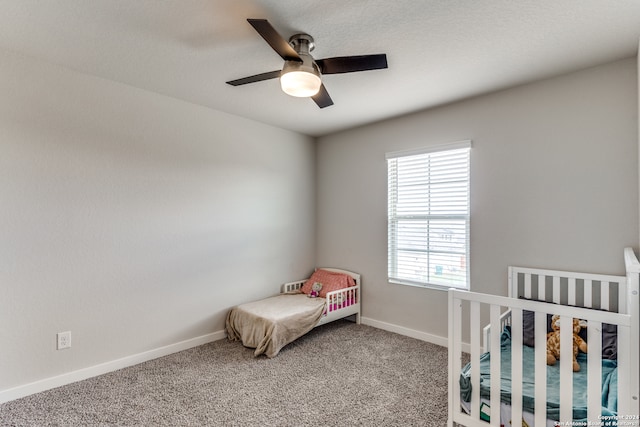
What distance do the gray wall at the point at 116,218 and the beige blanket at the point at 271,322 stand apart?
0.80 ft

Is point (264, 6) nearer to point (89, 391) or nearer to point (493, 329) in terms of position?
point (493, 329)

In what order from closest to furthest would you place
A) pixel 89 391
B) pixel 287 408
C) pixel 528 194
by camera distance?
pixel 287 408 → pixel 89 391 → pixel 528 194

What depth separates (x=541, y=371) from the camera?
1.45 meters

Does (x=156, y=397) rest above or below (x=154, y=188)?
below

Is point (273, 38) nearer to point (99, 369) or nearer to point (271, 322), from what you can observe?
point (271, 322)

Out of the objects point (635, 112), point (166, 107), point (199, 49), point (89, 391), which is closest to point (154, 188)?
point (166, 107)

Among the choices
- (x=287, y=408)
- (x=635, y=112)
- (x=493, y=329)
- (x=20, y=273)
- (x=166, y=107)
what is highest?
(x=166, y=107)

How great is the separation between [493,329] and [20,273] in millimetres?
3080

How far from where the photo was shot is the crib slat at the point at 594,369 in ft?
4.34

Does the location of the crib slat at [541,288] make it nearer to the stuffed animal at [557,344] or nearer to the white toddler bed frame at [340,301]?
the stuffed animal at [557,344]

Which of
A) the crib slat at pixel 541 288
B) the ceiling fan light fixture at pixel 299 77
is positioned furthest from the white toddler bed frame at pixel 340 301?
the ceiling fan light fixture at pixel 299 77

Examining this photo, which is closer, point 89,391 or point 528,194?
point 89,391

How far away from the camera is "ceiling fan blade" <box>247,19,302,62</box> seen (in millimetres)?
1504

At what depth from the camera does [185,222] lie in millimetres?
3104
